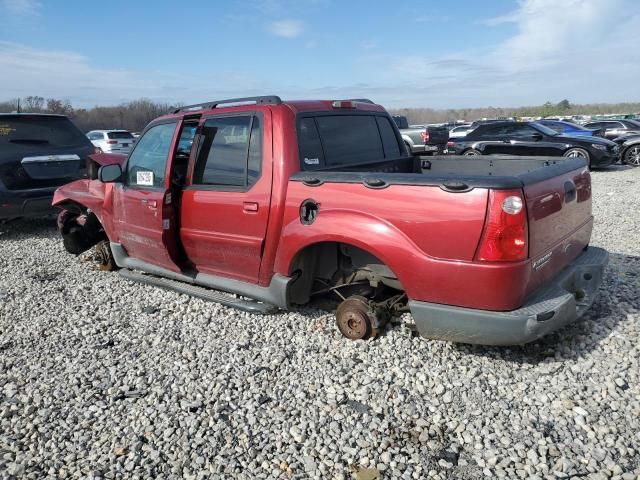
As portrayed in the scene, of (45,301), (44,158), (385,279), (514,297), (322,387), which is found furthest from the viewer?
(44,158)

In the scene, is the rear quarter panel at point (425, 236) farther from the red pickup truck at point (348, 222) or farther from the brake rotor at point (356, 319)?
the brake rotor at point (356, 319)

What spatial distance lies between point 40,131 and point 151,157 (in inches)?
152

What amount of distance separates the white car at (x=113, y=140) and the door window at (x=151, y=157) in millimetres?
18864

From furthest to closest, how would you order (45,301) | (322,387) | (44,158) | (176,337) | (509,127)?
(509,127) < (44,158) < (45,301) < (176,337) < (322,387)

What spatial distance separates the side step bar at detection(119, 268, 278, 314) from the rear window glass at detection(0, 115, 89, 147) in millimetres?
3387

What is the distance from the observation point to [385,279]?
143 inches

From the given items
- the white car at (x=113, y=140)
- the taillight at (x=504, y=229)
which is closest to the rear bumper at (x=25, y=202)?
the taillight at (x=504, y=229)

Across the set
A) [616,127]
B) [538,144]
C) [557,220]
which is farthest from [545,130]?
[557,220]

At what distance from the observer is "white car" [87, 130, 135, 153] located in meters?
22.9

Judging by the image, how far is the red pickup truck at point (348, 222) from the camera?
2953 mm

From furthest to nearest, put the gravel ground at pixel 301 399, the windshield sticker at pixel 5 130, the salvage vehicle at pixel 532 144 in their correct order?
the salvage vehicle at pixel 532 144, the windshield sticker at pixel 5 130, the gravel ground at pixel 301 399

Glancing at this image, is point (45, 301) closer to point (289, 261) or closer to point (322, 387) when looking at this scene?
point (289, 261)

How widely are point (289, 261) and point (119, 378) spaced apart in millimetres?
1423

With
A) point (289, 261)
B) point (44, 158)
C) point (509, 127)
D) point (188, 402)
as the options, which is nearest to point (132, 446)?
point (188, 402)
